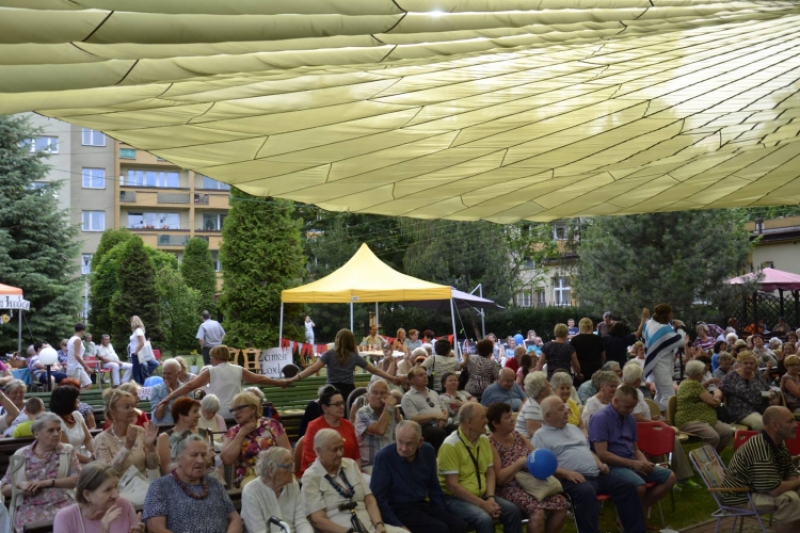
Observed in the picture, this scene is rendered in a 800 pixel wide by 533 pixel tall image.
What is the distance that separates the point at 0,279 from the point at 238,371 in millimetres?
20763

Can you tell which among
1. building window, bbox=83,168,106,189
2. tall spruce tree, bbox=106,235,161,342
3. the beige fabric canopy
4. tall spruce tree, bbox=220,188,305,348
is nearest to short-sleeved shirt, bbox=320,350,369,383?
the beige fabric canopy

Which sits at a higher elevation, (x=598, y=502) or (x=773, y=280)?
(x=773, y=280)

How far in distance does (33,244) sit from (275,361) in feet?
37.4

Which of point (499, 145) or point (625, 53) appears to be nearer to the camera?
point (625, 53)

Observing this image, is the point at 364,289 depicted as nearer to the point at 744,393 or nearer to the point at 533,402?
the point at 744,393

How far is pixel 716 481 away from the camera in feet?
23.2

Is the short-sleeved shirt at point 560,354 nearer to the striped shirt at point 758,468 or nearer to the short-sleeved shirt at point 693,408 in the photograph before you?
the short-sleeved shirt at point 693,408

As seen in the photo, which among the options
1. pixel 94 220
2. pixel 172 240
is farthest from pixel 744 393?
pixel 172 240

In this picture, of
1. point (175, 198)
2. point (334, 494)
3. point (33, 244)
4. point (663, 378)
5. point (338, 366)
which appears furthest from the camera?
point (175, 198)

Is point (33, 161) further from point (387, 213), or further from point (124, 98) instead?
point (124, 98)

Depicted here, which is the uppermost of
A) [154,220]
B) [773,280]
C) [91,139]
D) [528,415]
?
[91,139]

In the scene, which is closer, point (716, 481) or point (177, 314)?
point (716, 481)

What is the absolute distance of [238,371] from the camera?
8734 mm

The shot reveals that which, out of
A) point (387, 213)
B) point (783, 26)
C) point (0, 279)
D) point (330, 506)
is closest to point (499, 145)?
point (387, 213)
